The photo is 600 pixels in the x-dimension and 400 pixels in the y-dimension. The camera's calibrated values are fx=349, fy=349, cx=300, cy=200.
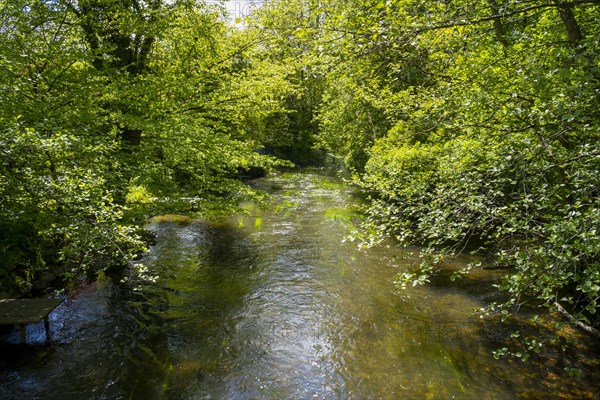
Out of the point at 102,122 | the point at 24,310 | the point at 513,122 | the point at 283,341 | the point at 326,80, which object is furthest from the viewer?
the point at 326,80

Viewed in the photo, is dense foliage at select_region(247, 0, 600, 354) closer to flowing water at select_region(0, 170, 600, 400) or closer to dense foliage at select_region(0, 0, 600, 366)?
dense foliage at select_region(0, 0, 600, 366)

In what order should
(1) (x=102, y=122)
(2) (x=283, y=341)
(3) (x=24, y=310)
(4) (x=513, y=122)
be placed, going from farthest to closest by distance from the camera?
(1) (x=102, y=122), (2) (x=283, y=341), (3) (x=24, y=310), (4) (x=513, y=122)

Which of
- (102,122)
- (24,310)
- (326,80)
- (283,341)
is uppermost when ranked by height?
(326,80)

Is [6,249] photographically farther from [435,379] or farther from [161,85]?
[435,379]

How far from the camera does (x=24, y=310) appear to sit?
7.22m

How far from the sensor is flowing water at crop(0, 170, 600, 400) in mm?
6352

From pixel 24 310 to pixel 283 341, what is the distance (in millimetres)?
5442

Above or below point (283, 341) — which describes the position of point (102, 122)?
above

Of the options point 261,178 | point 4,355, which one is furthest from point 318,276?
point 261,178

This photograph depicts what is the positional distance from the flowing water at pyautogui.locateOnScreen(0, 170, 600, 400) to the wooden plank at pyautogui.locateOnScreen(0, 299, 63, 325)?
76 cm

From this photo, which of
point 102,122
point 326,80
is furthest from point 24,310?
point 326,80

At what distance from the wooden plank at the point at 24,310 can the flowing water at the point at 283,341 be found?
30.1 inches

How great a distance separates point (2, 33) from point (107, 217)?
17.4ft

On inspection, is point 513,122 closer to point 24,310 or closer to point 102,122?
point 102,122
